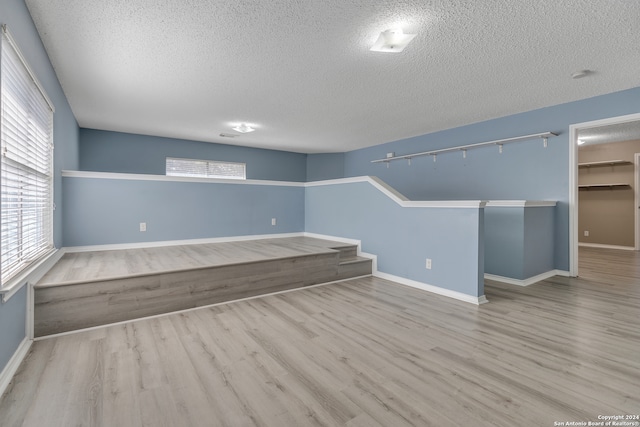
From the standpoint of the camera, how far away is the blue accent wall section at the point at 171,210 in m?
3.93

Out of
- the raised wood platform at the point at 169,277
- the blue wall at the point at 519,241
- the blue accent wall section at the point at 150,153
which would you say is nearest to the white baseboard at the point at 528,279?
the blue wall at the point at 519,241

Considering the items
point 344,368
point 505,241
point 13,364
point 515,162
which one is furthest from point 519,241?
point 13,364

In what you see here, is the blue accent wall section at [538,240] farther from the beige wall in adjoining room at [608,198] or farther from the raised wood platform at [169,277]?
the beige wall in adjoining room at [608,198]

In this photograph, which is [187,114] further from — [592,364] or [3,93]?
[592,364]

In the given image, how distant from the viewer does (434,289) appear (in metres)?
3.50

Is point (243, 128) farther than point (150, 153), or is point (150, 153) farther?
point (150, 153)

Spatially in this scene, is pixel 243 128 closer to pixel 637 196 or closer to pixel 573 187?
pixel 573 187

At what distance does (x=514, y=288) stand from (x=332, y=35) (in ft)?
11.4

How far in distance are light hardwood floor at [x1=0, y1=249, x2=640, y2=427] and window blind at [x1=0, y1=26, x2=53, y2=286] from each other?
79cm

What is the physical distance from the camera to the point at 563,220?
418 centimetres

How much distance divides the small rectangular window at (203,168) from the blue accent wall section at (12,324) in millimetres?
4557

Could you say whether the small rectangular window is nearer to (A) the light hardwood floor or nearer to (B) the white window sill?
(B) the white window sill

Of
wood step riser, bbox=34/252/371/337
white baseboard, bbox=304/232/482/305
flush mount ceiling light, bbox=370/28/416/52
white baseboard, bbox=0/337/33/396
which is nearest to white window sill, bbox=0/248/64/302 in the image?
wood step riser, bbox=34/252/371/337

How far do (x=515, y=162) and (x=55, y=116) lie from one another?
5932 mm
